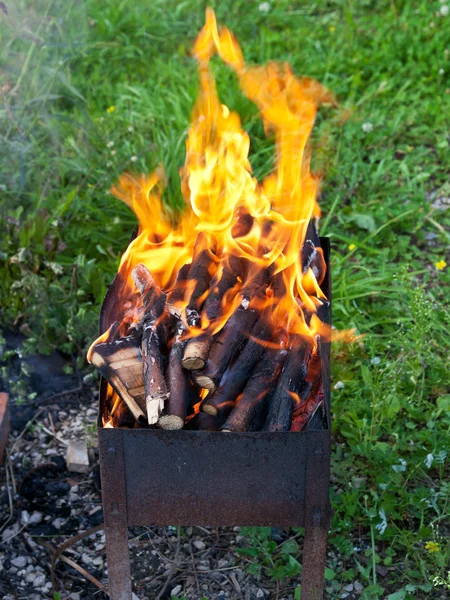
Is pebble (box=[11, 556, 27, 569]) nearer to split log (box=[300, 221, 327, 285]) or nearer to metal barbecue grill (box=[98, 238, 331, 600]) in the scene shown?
metal barbecue grill (box=[98, 238, 331, 600])

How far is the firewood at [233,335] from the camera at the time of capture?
235 cm

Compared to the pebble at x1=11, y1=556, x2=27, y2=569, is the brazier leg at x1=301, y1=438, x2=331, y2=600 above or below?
above

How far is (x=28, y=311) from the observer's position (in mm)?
3680

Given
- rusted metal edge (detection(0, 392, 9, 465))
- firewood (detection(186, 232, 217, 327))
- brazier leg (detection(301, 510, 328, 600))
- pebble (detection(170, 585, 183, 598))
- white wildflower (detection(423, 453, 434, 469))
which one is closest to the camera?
brazier leg (detection(301, 510, 328, 600))

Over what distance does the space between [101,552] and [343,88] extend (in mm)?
3478

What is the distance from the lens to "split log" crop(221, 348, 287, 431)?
89.2 inches

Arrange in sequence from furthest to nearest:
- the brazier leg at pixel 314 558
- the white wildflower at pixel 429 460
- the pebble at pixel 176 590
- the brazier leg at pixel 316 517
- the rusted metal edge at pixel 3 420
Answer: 1. the rusted metal edge at pixel 3 420
2. the white wildflower at pixel 429 460
3. the pebble at pixel 176 590
4. the brazier leg at pixel 314 558
5. the brazier leg at pixel 316 517

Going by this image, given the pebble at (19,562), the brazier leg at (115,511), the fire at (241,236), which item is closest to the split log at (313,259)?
the fire at (241,236)

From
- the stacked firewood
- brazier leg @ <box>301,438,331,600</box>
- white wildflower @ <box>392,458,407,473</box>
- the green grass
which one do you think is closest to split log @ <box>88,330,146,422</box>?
the stacked firewood

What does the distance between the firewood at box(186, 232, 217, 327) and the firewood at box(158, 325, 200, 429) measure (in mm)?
99

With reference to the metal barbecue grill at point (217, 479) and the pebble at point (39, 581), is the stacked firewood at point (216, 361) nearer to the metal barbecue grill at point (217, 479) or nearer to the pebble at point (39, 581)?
the metal barbecue grill at point (217, 479)

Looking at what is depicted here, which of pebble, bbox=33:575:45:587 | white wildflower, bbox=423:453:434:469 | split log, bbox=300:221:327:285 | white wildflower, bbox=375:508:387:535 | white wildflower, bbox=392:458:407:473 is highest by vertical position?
split log, bbox=300:221:327:285

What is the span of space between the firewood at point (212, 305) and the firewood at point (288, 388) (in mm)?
232

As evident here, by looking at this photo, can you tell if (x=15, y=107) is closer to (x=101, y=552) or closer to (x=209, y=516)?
(x=101, y=552)
